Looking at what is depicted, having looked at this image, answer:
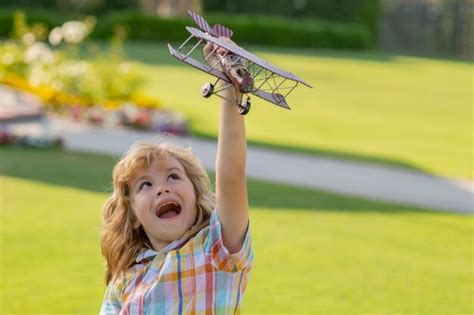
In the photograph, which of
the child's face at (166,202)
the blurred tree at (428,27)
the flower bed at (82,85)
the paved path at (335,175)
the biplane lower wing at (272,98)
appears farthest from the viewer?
the blurred tree at (428,27)

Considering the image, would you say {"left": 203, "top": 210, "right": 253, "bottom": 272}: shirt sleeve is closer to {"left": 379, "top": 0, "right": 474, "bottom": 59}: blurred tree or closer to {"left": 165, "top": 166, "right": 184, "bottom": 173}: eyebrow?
{"left": 165, "top": 166, "right": 184, "bottom": 173}: eyebrow

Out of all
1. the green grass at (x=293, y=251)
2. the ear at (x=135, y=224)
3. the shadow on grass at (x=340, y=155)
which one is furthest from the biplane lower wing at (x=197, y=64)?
the shadow on grass at (x=340, y=155)

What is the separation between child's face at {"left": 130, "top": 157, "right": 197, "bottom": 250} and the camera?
11.2 feet

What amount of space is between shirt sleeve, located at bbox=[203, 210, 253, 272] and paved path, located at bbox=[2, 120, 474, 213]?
21.1 feet

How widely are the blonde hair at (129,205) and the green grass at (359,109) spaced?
801cm

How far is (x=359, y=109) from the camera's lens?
17562 mm

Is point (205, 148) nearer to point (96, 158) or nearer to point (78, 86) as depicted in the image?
point (96, 158)

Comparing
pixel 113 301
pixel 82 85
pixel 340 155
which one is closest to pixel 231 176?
pixel 113 301

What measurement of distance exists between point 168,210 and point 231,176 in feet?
1.03

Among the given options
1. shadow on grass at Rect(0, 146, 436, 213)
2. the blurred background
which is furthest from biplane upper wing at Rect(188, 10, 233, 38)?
shadow on grass at Rect(0, 146, 436, 213)

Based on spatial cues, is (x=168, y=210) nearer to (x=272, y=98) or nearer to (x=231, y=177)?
(x=231, y=177)

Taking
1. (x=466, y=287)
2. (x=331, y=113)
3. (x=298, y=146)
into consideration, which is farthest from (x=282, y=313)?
(x=331, y=113)

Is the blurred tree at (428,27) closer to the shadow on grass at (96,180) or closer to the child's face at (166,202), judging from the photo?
the shadow on grass at (96,180)

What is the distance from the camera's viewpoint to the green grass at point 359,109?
1304cm
